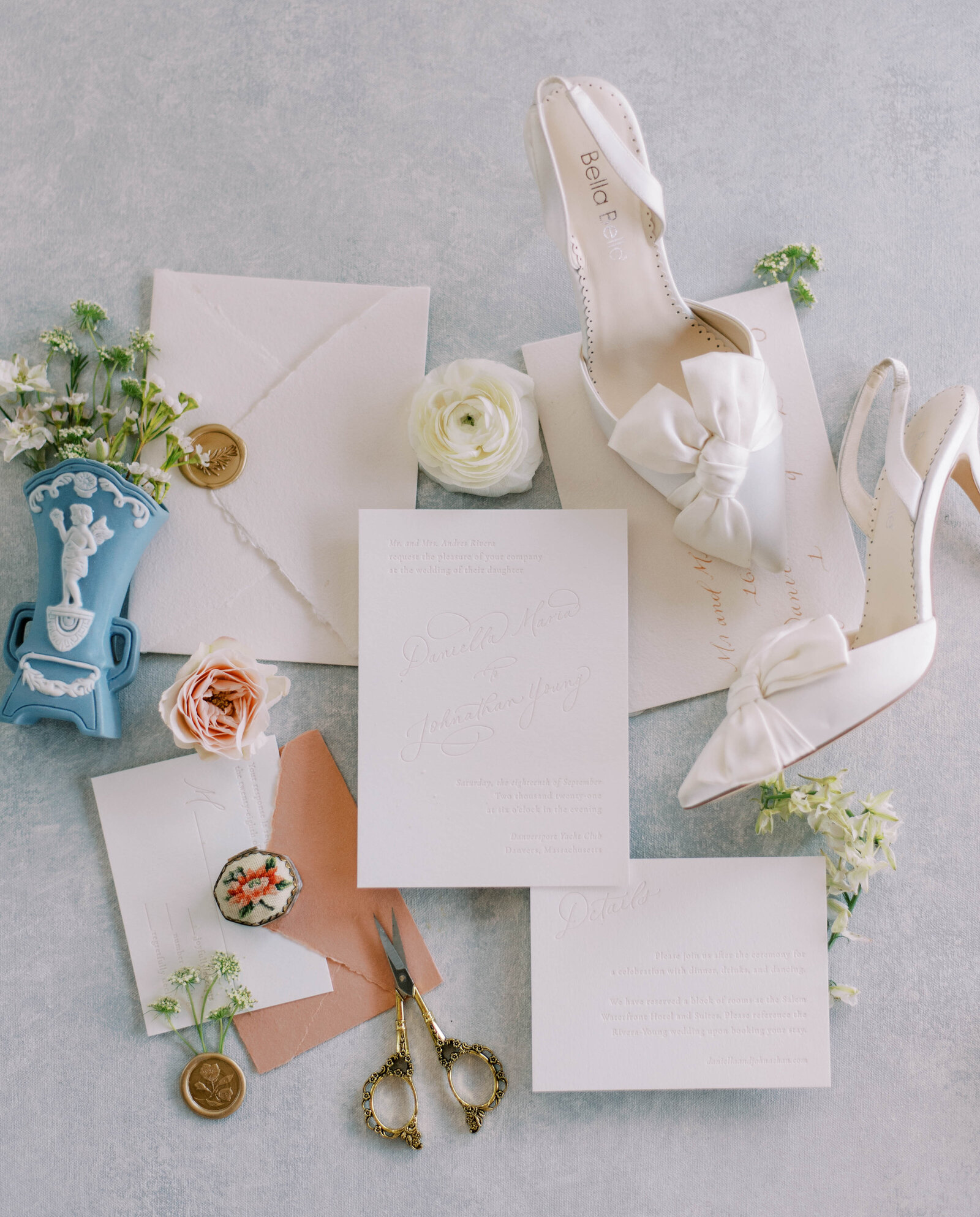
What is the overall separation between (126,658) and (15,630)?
13 centimetres

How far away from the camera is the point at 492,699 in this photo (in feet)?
2.92

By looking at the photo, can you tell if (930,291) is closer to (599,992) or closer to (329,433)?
(329,433)

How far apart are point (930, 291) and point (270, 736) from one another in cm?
96

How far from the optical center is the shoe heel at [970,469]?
0.87m

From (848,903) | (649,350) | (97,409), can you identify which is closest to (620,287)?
(649,350)

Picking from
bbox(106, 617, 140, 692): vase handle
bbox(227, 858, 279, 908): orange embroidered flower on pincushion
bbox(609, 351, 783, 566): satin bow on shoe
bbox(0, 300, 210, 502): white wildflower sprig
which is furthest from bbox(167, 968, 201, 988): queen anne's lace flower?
bbox(609, 351, 783, 566): satin bow on shoe

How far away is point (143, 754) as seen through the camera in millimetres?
917

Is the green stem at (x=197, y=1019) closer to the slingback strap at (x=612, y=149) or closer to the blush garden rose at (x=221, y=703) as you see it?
the blush garden rose at (x=221, y=703)

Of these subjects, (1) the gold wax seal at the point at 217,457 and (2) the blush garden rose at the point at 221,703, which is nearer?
(2) the blush garden rose at the point at 221,703

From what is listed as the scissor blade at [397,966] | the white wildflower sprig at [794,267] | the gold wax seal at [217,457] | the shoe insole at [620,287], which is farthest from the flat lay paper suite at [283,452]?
the white wildflower sprig at [794,267]

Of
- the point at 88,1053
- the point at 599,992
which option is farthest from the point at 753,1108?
the point at 88,1053

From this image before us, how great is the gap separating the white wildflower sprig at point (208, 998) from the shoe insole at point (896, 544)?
2.61 feet

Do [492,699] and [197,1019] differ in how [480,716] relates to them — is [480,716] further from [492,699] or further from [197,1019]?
[197,1019]

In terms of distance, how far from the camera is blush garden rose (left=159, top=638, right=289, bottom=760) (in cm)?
82
